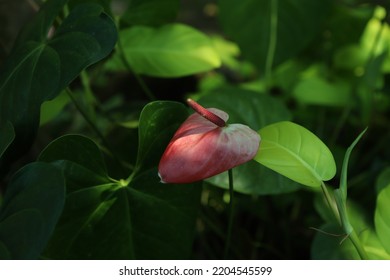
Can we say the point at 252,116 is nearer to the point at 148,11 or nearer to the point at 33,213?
the point at 148,11

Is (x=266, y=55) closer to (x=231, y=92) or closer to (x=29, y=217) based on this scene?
(x=231, y=92)

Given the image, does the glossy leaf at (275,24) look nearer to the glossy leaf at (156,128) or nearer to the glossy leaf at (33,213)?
the glossy leaf at (156,128)

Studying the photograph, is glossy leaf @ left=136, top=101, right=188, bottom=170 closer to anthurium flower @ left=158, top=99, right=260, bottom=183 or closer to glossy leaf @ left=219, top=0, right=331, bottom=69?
anthurium flower @ left=158, top=99, right=260, bottom=183

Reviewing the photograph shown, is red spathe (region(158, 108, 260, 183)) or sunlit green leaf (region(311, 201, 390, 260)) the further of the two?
sunlit green leaf (region(311, 201, 390, 260))

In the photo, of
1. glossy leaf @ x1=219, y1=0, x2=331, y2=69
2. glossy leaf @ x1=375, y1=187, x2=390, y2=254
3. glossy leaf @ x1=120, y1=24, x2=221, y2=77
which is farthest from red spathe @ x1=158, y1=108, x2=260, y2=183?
glossy leaf @ x1=219, y1=0, x2=331, y2=69
